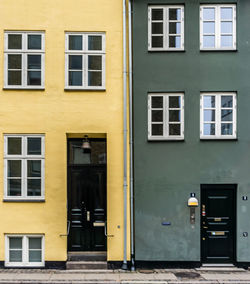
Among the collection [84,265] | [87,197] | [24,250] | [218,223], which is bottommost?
[84,265]

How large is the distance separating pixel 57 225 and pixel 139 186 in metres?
2.84

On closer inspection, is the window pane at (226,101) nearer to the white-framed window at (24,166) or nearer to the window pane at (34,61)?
the white-framed window at (24,166)

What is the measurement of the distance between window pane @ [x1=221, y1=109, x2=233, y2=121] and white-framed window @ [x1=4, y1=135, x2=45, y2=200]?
582 cm

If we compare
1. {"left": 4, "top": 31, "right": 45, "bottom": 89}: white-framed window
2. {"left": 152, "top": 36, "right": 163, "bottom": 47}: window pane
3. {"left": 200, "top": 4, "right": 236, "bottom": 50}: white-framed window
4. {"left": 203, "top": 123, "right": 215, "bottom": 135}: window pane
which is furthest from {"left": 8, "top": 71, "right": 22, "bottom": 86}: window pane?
{"left": 203, "top": 123, "right": 215, "bottom": 135}: window pane

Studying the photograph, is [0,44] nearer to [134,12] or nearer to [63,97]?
[63,97]

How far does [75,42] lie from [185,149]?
4946mm

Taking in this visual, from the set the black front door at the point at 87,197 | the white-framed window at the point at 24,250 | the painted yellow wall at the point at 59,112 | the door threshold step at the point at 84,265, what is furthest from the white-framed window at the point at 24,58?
the door threshold step at the point at 84,265

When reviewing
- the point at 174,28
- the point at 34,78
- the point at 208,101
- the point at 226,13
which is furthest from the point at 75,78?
the point at 226,13

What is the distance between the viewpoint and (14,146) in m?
9.66

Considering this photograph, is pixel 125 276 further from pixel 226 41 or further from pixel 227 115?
pixel 226 41

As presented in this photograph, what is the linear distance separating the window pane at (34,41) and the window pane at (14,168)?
12.2 ft

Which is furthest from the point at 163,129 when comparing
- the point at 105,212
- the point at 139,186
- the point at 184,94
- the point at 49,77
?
the point at 49,77

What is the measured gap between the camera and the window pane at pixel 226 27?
979 cm

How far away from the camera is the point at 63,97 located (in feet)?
31.5
